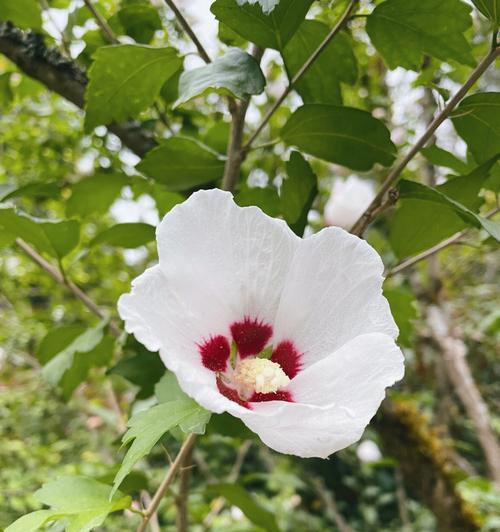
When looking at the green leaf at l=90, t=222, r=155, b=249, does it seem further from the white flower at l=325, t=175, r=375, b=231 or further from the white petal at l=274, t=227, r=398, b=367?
the white flower at l=325, t=175, r=375, b=231

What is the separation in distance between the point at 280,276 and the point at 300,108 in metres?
0.22

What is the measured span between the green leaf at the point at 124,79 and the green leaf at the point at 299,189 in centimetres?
19

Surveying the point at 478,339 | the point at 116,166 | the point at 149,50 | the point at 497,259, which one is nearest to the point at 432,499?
the point at 116,166

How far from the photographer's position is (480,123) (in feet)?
1.93

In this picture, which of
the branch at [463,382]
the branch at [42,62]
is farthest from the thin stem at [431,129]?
the branch at [463,382]

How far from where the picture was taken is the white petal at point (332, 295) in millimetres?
450

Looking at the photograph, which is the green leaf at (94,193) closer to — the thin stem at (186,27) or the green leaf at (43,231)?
the green leaf at (43,231)

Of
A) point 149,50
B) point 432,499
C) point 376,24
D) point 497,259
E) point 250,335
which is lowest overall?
point 497,259

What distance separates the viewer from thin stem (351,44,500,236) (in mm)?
522

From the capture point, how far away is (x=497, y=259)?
369cm

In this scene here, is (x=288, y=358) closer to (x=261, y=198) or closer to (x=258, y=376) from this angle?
→ (x=258, y=376)

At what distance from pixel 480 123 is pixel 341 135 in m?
0.14

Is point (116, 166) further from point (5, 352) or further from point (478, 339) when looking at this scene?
point (478, 339)

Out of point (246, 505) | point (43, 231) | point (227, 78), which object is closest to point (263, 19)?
point (227, 78)
